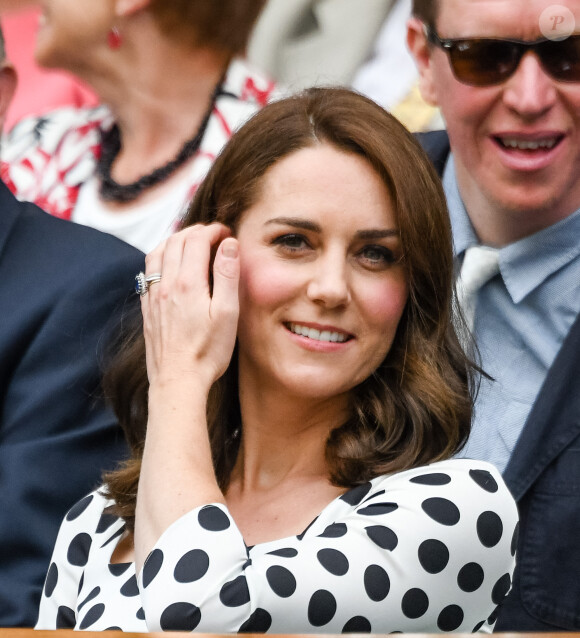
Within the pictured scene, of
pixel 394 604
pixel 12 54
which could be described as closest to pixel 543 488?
pixel 394 604

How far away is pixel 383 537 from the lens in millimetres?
1429

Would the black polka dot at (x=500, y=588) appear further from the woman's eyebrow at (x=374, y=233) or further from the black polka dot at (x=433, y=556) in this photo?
the woman's eyebrow at (x=374, y=233)

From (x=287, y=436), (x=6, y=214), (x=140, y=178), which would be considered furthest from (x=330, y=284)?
(x=140, y=178)

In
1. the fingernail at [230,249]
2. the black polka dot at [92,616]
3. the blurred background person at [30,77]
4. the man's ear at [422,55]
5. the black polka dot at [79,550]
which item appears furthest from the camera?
the blurred background person at [30,77]

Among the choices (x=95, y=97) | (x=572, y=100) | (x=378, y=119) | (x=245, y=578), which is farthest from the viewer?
(x=95, y=97)

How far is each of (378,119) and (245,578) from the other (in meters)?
0.75

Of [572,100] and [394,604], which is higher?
[572,100]

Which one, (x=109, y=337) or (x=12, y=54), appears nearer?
(x=109, y=337)

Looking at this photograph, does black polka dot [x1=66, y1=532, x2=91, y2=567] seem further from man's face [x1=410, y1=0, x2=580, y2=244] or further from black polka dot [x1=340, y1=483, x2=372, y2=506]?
man's face [x1=410, y1=0, x2=580, y2=244]

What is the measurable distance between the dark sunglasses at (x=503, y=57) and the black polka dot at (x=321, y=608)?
3.63 ft

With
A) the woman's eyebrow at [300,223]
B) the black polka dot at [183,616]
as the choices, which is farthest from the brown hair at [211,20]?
the black polka dot at [183,616]

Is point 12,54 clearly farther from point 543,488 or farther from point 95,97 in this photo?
point 543,488

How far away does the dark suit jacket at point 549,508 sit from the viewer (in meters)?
1.93

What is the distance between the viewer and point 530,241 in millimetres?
2137
